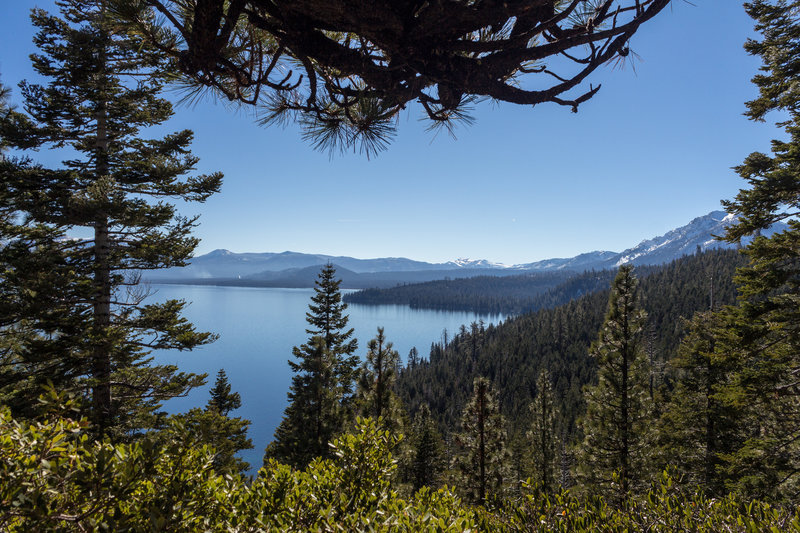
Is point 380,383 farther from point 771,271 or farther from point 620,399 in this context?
point 771,271

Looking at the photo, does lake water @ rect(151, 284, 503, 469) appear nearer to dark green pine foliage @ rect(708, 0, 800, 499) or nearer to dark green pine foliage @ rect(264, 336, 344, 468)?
dark green pine foliage @ rect(264, 336, 344, 468)

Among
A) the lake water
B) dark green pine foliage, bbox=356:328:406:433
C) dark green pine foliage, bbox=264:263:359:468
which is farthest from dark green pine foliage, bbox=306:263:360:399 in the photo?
the lake water

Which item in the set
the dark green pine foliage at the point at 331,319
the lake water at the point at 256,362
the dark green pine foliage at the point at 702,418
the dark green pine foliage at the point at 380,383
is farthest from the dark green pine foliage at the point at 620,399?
the lake water at the point at 256,362

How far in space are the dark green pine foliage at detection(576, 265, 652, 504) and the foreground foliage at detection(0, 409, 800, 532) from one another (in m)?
11.8

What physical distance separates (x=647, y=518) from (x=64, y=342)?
11674mm

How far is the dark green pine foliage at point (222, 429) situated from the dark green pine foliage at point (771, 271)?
10954 mm

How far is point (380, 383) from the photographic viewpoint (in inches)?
595

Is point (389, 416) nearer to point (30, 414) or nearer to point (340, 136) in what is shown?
point (30, 414)

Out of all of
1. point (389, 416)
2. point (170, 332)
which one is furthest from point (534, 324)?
point (170, 332)

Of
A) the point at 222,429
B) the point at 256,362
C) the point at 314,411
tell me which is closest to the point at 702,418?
the point at 222,429

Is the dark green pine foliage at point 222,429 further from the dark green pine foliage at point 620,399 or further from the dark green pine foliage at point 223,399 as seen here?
the dark green pine foliage at point 620,399

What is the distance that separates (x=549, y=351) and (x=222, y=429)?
3958 inches

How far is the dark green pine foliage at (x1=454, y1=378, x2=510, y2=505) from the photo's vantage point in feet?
50.8

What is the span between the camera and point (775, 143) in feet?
28.2
